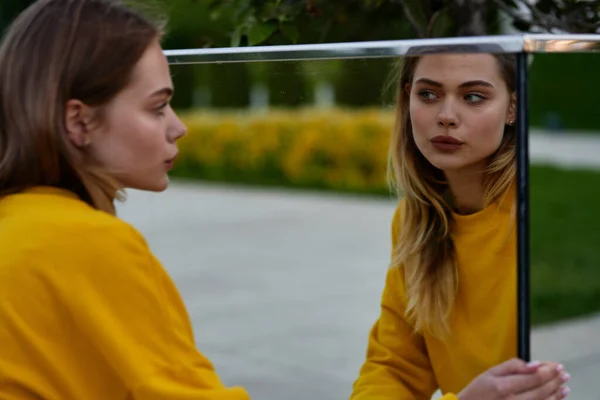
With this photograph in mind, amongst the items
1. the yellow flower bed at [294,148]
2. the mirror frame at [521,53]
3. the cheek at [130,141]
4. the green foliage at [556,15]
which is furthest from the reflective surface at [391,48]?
the yellow flower bed at [294,148]

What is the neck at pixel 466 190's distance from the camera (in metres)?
1.52

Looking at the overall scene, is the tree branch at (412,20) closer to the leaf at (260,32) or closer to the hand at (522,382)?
the leaf at (260,32)

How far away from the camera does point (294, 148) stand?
12.4 meters

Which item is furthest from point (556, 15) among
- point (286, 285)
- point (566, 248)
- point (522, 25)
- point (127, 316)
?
point (566, 248)

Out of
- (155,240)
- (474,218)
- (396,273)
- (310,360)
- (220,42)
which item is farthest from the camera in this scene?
(155,240)

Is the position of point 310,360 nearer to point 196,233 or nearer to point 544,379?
point 544,379

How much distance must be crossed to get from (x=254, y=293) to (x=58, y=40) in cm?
535

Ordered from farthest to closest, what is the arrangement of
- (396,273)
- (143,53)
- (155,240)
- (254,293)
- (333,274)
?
(155,240)
(333,274)
(254,293)
(396,273)
(143,53)

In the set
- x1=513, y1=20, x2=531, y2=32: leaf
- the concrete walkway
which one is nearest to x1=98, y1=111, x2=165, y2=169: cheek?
the concrete walkway

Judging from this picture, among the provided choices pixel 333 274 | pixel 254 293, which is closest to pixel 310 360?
pixel 254 293

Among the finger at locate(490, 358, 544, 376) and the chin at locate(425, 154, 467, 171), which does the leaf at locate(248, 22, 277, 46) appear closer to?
the chin at locate(425, 154, 467, 171)

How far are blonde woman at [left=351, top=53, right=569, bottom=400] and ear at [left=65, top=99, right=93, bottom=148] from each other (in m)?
0.51

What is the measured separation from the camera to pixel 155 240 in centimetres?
880

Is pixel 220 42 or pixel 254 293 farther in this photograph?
pixel 254 293
